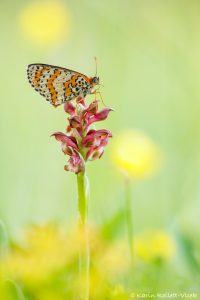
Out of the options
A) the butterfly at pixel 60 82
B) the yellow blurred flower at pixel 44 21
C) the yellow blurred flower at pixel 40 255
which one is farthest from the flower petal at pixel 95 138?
the yellow blurred flower at pixel 44 21

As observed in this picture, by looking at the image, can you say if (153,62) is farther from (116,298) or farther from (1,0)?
(116,298)

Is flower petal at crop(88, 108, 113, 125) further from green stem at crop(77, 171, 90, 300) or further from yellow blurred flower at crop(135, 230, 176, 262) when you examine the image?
yellow blurred flower at crop(135, 230, 176, 262)

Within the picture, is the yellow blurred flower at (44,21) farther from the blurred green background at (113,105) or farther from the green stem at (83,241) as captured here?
the green stem at (83,241)

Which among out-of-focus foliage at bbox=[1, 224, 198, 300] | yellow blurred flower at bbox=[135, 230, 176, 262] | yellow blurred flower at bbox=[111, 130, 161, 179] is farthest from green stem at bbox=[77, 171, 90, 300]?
yellow blurred flower at bbox=[111, 130, 161, 179]

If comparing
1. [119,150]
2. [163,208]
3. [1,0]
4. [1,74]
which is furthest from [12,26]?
[163,208]

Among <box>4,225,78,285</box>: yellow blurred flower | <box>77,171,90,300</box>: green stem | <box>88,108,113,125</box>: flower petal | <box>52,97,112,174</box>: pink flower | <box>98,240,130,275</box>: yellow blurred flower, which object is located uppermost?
<box>88,108,113,125</box>: flower petal

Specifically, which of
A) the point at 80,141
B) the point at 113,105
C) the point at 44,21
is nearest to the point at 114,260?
the point at 80,141

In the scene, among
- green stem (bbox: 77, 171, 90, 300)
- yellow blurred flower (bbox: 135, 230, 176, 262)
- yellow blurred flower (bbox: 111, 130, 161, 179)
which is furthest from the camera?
yellow blurred flower (bbox: 111, 130, 161, 179)
